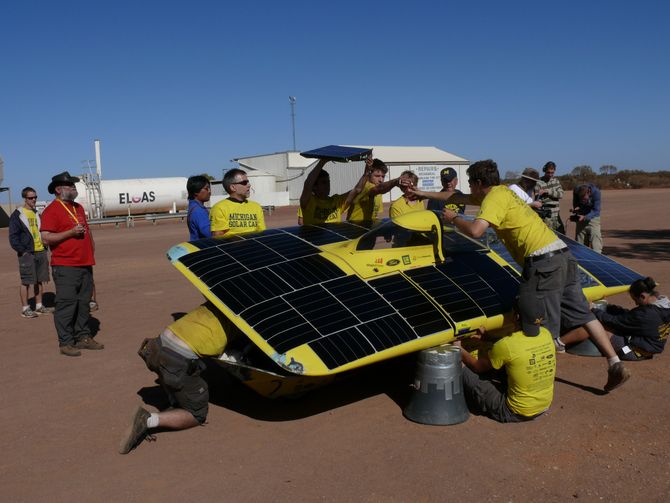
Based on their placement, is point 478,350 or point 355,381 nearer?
point 478,350

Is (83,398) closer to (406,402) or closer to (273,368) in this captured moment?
(273,368)

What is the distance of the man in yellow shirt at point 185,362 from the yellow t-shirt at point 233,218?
1.70 m

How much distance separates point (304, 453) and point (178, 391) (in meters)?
1.10

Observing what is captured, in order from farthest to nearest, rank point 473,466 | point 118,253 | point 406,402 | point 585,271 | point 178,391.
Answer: point 118,253 → point 585,271 → point 406,402 → point 178,391 → point 473,466


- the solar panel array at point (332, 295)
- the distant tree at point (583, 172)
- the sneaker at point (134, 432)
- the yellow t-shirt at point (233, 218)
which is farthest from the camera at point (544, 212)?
the distant tree at point (583, 172)

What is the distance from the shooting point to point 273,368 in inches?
179

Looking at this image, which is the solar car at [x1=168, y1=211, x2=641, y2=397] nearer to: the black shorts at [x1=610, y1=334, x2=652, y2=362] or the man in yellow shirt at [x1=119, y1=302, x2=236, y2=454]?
the man in yellow shirt at [x1=119, y1=302, x2=236, y2=454]

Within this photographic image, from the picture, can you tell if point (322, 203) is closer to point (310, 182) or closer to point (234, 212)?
point (310, 182)

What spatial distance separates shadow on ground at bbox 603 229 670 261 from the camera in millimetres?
12797

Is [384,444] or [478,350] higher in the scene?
[478,350]

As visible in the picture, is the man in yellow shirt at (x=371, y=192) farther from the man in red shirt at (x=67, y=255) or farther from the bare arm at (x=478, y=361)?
the man in red shirt at (x=67, y=255)

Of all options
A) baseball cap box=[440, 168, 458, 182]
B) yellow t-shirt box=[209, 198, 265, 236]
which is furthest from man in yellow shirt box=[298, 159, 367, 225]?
baseball cap box=[440, 168, 458, 182]

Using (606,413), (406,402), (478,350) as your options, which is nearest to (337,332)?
(406,402)

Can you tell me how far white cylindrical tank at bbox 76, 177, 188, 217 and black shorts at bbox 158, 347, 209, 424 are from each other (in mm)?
31608
